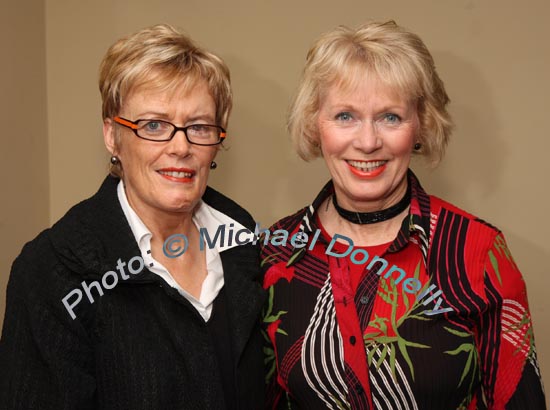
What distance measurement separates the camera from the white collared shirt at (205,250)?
70.6 inches

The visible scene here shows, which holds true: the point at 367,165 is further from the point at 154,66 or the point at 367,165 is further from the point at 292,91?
the point at 292,91

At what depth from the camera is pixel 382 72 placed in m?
1.81

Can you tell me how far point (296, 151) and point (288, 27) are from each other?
0.77 meters

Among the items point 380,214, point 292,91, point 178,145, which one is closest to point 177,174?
point 178,145

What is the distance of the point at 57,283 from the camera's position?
162 cm

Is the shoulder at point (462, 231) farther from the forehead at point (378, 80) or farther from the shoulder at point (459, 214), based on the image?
the forehead at point (378, 80)

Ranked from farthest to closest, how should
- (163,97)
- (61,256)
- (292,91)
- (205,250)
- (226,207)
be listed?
(292,91) → (226,207) → (205,250) → (163,97) → (61,256)

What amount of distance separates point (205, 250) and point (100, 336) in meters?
0.44

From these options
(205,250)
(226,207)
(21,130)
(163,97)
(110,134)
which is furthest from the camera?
(21,130)

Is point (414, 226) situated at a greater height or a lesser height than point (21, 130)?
lesser

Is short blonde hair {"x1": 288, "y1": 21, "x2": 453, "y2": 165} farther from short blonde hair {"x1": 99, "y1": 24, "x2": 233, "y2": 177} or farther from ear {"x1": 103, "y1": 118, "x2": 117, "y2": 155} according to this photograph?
ear {"x1": 103, "y1": 118, "x2": 117, "y2": 155}

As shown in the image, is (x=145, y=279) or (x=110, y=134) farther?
(x=110, y=134)

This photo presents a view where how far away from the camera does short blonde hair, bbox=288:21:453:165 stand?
1.82 m

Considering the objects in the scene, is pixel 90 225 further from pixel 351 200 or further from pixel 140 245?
pixel 351 200
